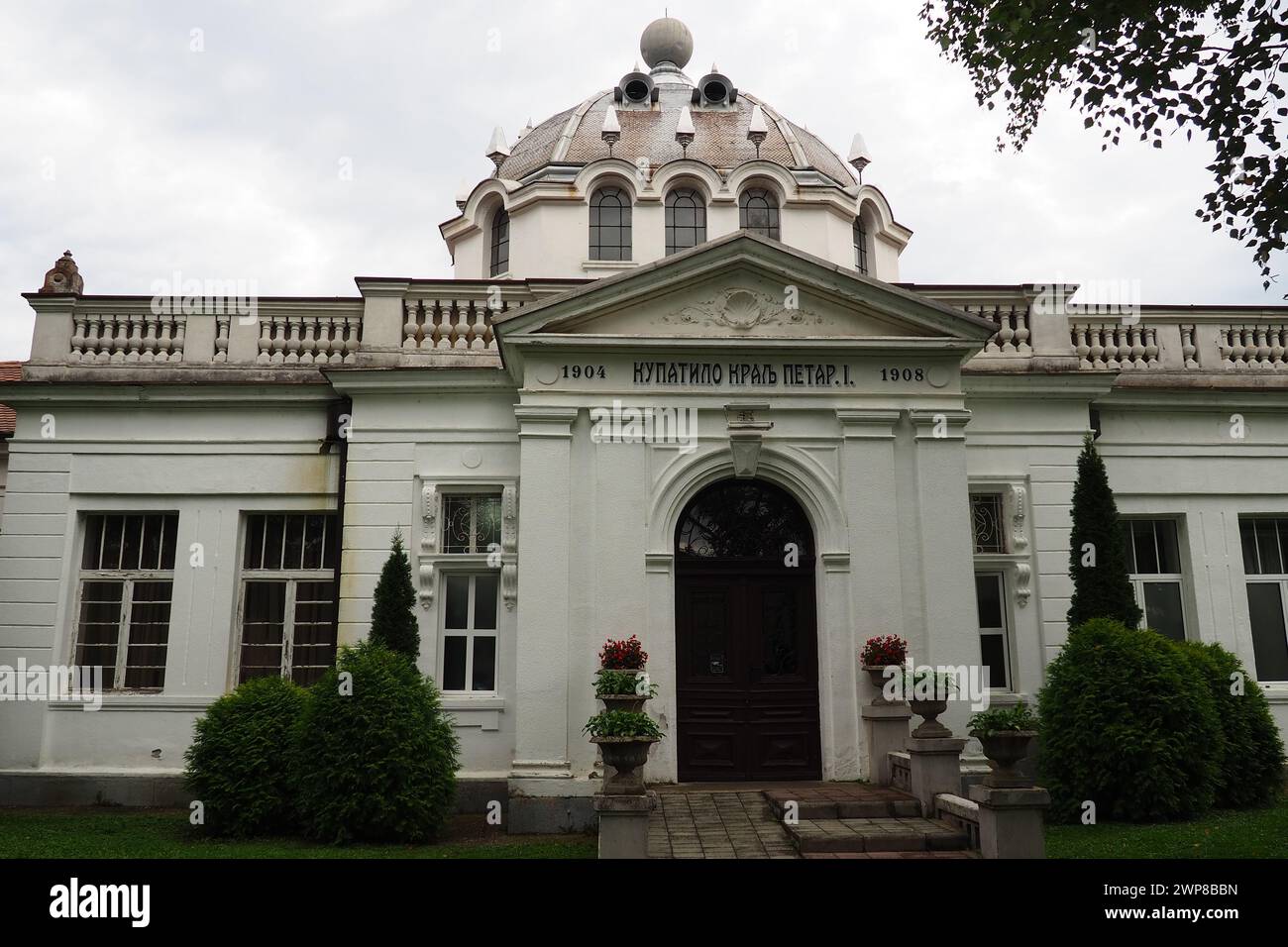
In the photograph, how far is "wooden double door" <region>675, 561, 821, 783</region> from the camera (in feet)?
38.0

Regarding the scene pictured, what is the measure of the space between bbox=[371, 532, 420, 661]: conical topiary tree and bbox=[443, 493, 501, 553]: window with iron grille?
750 mm

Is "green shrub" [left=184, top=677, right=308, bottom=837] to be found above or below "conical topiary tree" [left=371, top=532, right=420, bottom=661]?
below

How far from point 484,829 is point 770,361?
6288 millimetres

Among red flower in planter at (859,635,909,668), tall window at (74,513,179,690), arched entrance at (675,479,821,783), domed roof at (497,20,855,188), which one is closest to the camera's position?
red flower in planter at (859,635,909,668)

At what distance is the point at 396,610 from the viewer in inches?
482

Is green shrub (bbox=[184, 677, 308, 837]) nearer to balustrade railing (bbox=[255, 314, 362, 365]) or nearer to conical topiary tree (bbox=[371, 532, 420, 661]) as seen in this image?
conical topiary tree (bbox=[371, 532, 420, 661])

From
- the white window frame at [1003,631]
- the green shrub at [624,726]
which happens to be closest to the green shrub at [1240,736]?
the white window frame at [1003,631]

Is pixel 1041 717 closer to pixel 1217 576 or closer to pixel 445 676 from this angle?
pixel 1217 576

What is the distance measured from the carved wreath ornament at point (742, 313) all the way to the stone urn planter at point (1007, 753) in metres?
5.65

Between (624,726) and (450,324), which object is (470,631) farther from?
(624,726)

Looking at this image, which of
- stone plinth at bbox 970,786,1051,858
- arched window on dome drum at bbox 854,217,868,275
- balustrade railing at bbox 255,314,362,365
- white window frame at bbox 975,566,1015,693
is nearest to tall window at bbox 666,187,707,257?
arched window on dome drum at bbox 854,217,868,275

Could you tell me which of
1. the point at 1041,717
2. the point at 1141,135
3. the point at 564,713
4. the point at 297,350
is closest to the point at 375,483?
the point at 297,350

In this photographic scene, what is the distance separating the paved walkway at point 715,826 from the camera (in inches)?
346

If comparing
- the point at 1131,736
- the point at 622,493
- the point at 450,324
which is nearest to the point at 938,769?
the point at 1131,736
